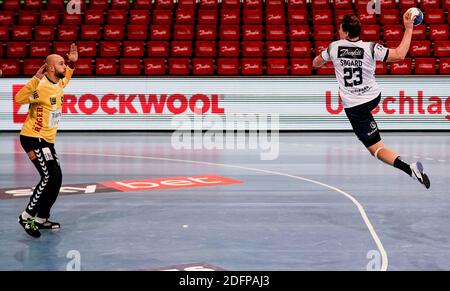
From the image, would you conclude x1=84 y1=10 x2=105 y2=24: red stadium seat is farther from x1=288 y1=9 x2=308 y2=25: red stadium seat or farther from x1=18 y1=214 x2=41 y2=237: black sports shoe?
x1=18 y1=214 x2=41 y2=237: black sports shoe

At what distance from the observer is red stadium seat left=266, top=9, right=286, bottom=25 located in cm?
2117

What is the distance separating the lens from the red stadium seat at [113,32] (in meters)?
20.4

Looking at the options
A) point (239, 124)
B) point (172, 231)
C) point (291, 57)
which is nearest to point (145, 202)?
point (172, 231)

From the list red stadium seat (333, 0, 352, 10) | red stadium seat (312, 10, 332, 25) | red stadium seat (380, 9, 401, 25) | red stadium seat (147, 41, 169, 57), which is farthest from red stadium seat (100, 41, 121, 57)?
red stadium seat (380, 9, 401, 25)

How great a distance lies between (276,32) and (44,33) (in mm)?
7112

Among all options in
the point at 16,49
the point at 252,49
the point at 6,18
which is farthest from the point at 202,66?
the point at 6,18

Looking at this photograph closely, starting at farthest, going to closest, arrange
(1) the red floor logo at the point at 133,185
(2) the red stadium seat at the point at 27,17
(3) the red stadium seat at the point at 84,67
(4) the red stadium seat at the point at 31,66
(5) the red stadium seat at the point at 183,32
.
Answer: (2) the red stadium seat at the point at 27,17, (5) the red stadium seat at the point at 183,32, (3) the red stadium seat at the point at 84,67, (4) the red stadium seat at the point at 31,66, (1) the red floor logo at the point at 133,185

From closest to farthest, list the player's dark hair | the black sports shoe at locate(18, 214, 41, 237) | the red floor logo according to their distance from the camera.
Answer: the black sports shoe at locate(18, 214, 41, 237)
the player's dark hair
the red floor logo

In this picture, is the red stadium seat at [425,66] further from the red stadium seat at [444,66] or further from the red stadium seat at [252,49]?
the red stadium seat at [252,49]

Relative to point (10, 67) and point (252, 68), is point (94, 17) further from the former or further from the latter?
point (252, 68)

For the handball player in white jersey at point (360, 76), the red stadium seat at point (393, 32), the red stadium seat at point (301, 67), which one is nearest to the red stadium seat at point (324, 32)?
the red stadium seat at point (301, 67)

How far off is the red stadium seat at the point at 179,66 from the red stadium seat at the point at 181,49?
1.65 feet

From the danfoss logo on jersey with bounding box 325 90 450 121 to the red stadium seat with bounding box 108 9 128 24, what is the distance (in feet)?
23.7
